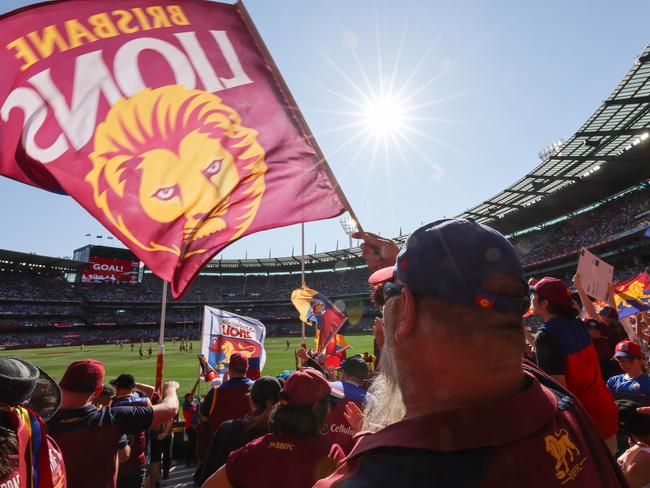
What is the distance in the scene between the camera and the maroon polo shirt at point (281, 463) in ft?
7.47

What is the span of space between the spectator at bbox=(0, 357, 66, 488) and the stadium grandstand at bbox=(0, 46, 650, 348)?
2596cm

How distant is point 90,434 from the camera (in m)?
3.29

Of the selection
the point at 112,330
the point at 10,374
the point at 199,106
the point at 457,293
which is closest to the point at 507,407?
the point at 457,293

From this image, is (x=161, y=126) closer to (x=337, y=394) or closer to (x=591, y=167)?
(x=337, y=394)

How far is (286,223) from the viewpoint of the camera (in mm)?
3479

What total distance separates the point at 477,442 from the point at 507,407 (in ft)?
0.43

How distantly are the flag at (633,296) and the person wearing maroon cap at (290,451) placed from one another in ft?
24.8

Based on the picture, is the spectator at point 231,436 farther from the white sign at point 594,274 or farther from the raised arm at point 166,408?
the white sign at point 594,274

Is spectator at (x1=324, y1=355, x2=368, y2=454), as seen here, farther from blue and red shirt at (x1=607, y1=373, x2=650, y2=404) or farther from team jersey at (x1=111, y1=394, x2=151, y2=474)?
blue and red shirt at (x1=607, y1=373, x2=650, y2=404)

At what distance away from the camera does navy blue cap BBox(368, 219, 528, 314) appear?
39.6 inches

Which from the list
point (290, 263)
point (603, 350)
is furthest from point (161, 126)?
point (290, 263)

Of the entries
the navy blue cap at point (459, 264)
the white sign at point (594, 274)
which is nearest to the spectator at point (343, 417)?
the navy blue cap at point (459, 264)

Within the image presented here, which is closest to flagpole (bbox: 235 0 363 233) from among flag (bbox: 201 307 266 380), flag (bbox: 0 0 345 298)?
flag (bbox: 0 0 345 298)

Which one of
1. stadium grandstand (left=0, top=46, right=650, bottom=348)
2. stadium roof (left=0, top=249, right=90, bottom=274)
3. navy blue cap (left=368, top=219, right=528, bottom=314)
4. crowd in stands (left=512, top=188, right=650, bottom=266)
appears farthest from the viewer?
stadium roof (left=0, top=249, right=90, bottom=274)
